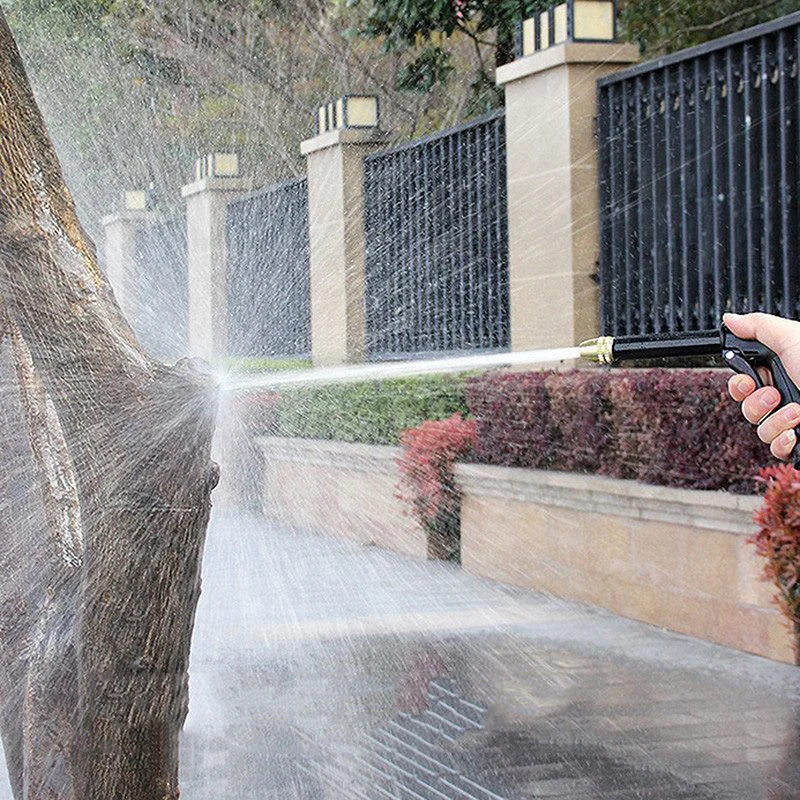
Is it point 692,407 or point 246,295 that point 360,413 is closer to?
point 692,407

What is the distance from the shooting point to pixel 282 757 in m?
4.71

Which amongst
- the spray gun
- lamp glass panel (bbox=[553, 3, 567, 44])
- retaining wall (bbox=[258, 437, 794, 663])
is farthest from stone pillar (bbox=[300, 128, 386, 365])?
the spray gun

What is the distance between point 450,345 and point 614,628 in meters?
4.25

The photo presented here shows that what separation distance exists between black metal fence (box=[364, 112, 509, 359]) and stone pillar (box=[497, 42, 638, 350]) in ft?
2.76

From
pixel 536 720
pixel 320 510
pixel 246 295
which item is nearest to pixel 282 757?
pixel 536 720

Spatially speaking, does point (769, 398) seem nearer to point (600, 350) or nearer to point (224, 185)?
point (600, 350)

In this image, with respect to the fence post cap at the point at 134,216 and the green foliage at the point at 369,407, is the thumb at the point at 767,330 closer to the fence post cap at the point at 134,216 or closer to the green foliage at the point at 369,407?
the green foliage at the point at 369,407

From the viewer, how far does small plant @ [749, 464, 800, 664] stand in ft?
17.7

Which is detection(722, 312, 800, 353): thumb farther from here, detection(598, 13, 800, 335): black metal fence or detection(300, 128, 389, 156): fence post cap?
detection(300, 128, 389, 156): fence post cap

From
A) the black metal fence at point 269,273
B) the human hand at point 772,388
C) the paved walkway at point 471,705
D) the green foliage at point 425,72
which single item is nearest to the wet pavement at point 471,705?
the paved walkway at point 471,705

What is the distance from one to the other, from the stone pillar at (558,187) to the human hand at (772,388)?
592cm

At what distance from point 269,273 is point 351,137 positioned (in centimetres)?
368

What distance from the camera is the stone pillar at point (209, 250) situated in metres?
14.6

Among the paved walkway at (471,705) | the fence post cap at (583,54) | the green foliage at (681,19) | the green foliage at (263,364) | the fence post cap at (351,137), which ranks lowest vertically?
the paved walkway at (471,705)
